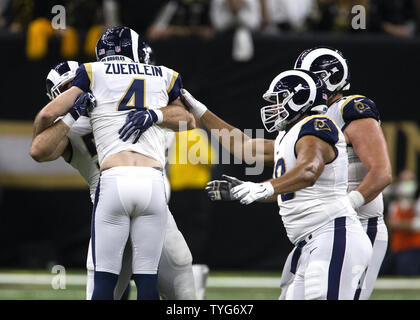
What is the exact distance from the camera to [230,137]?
17.9 ft

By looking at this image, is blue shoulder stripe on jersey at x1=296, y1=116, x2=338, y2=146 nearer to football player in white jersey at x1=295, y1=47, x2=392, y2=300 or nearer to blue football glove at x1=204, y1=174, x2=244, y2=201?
blue football glove at x1=204, y1=174, x2=244, y2=201

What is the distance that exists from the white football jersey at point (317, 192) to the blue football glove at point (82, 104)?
109 cm

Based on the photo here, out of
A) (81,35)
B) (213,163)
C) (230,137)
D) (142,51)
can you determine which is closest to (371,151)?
(230,137)

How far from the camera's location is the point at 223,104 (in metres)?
10.0

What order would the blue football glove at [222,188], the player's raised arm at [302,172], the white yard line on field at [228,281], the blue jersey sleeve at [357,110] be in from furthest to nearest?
the white yard line on field at [228,281] < the blue jersey sleeve at [357,110] < the blue football glove at [222,188] < the player's raised arm at [302,172]

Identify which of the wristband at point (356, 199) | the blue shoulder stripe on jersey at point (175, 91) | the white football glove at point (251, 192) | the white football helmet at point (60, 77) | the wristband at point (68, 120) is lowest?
the wristband at point (356, 199)

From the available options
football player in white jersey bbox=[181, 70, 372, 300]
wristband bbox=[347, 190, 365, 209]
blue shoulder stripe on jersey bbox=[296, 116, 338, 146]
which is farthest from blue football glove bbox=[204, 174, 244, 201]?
wristband bbox=[347, 190, 365, 209]

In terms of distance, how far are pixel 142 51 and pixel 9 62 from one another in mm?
5192

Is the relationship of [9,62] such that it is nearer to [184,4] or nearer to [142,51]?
[184,4]

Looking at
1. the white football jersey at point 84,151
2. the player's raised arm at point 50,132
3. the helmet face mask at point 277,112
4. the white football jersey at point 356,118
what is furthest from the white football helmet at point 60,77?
the white football jersey at point 356,118

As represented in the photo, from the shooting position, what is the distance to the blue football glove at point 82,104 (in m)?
4.59

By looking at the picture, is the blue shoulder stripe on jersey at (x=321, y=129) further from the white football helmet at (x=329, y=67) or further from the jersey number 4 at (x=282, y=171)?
the white football helmet at (x=329, y=67)

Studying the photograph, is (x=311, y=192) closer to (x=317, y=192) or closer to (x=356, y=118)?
(x=317, y=192)
